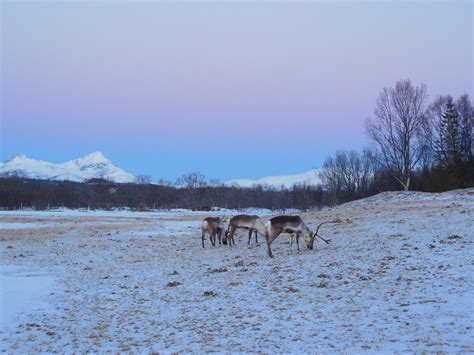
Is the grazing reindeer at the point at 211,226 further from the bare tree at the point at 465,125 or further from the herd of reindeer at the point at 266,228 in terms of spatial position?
the bare tree at the point at 465,125

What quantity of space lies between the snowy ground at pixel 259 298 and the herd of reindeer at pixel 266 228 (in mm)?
878

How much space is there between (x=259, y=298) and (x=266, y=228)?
285 inches

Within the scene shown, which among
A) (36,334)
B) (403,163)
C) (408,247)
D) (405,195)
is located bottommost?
(36,334)

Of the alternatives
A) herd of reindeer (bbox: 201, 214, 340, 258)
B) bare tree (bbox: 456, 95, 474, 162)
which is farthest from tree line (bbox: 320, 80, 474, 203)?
herd of reindeer (bbox: 201, 214, 340, 258)

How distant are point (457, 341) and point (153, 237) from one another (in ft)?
80.8

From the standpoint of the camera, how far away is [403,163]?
56406mm

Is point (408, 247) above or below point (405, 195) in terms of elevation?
below

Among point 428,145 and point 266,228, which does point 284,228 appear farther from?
point 428,145

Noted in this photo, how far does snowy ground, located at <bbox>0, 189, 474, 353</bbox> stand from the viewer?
8367 millimetres

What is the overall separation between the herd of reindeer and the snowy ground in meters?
0.88

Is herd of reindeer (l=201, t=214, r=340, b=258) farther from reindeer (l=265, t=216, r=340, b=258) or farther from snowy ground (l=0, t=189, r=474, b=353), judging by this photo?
snowy ground (l=0, t=189, r=474, b=353)

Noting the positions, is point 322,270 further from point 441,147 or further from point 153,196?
point 153,196

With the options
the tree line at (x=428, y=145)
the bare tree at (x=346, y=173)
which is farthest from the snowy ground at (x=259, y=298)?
the bare tree at (x=346, y=173)

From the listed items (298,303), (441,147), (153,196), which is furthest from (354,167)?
(298,303)
